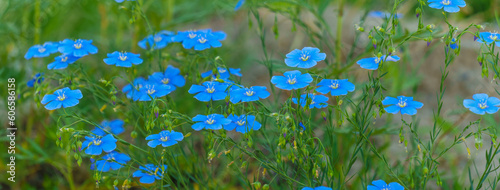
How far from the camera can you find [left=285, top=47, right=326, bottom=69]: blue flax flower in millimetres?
1621

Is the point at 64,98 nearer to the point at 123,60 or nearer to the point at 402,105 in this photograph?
the point at 123,60

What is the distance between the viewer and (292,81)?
1.56m

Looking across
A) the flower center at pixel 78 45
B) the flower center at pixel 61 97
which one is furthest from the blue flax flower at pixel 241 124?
the flower center at pixel 78 45

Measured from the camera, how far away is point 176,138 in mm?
1612

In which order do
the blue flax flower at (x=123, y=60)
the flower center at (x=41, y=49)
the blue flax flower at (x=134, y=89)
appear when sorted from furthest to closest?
1. the flower center at (x=41, y=49)
2. the blue flax flower at (x=134, y=89)
3. the blue flax flower at (x=123, y=60)

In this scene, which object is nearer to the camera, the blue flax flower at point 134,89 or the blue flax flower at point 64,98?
the blue flax flower at point 64,98

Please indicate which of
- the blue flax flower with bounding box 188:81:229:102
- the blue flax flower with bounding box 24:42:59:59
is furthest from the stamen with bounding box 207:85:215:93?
the blue flax flower with bounding box 24:42:59:59

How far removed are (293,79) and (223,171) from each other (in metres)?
1.22

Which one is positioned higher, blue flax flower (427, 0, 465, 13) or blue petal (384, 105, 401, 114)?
blue flax flower (427, 0, 465, 13)

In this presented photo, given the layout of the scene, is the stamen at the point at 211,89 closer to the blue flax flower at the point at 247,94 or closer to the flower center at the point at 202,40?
the blue flax flower at the point at 247,94

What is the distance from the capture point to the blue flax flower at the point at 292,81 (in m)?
1.52

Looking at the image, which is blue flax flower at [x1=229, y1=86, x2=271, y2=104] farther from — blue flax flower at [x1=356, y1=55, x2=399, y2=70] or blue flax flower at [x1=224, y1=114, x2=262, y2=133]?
blue flax flower at [x1=356, y1=55, x2=399, y2=70]

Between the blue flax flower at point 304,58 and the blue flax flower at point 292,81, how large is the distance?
Answer: 4cm

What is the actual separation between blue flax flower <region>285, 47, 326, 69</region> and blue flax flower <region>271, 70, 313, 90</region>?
0.13 feet
